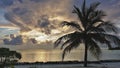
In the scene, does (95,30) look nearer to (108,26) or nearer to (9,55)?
(108,26)

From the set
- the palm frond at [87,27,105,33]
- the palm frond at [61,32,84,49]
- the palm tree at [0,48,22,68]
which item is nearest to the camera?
the palm tree at [0,48,22,68]

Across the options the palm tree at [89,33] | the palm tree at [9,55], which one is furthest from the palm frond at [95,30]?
the palm tree at [9,55]

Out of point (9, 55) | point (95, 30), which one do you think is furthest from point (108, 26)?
point (9, 55)

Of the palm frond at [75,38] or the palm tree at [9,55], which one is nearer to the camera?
the palm tree at [9,55]

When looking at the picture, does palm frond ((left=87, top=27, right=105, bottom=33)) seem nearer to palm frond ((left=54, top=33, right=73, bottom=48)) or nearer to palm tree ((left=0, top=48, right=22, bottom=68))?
palm frond ((left=54, top=33, right=73, bottom=48))

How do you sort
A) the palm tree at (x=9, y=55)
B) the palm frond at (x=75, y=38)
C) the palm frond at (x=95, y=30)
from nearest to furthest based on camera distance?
the palm tree at (x=9, y=55)
the palm frond at (x=95, y=30)
the palm frond at (x=75, y=38)

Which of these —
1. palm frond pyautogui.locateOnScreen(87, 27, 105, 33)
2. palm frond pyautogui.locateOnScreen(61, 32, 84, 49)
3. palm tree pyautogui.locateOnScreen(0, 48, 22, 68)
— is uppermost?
palm frond pyautogui.locateOnScreen(87, 27, 105, 33)

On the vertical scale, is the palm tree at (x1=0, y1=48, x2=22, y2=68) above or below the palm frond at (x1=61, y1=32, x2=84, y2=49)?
below

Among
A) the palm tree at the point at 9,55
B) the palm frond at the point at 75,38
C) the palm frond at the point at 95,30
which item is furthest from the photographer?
the palm frond at the point at 75,38

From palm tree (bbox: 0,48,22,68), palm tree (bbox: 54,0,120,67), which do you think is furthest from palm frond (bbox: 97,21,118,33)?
palm tree (bbox: 0,48,22,68)

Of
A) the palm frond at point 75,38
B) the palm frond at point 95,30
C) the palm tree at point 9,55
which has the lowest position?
the palm tree at point 9,55

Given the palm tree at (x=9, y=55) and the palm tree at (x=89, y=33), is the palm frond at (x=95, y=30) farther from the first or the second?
the palm tree at (x=9, y=55)

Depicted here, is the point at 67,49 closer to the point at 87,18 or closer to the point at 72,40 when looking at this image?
the point at 72,40

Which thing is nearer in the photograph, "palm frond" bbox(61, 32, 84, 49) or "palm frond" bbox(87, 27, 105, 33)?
"palm frond" bbox(87, 27, 105, 33)
